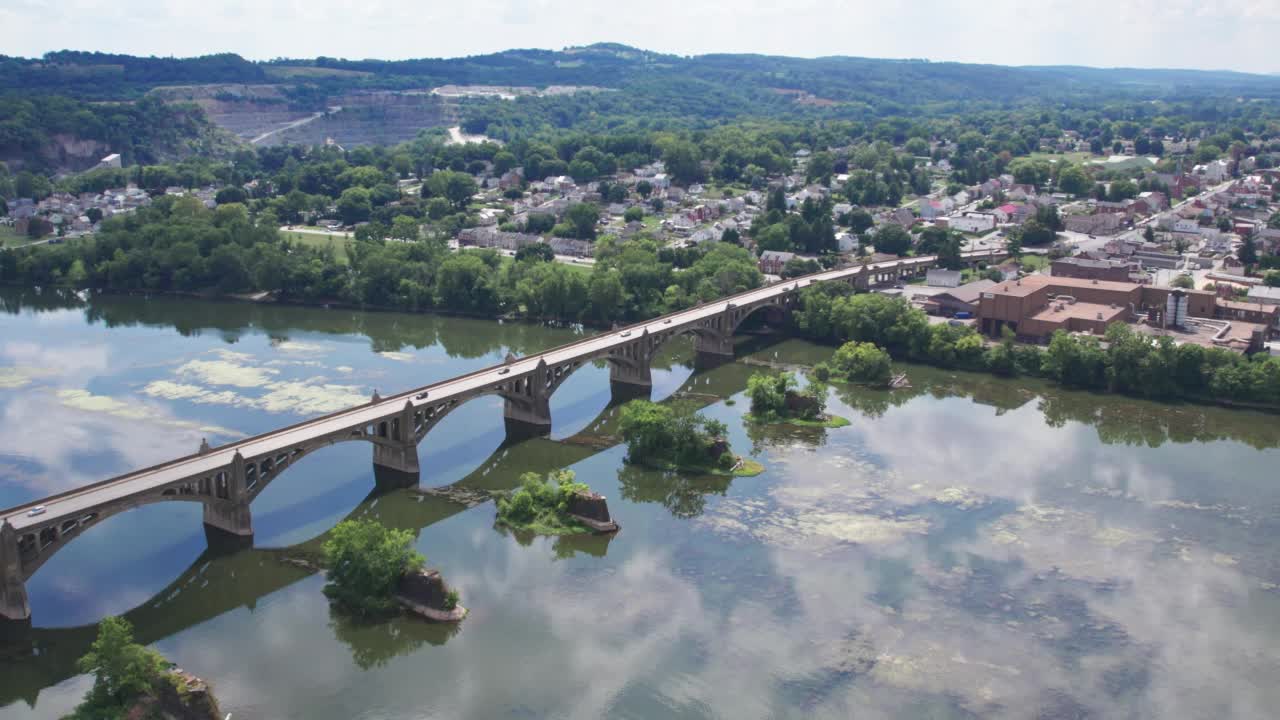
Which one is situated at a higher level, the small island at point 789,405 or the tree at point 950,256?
the tree at point 950,256

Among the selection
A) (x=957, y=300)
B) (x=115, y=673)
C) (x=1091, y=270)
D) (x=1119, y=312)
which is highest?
(x=1091, y=270)

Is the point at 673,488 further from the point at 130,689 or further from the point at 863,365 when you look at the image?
the point at 130,689

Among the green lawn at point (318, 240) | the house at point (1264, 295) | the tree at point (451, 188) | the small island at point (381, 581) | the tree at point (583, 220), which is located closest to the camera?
the small island at point (381, 581)

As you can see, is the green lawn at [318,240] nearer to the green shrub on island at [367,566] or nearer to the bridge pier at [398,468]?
the bridge pier at [398,468]

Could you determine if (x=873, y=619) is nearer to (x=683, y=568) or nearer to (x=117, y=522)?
(x=683, y=568)

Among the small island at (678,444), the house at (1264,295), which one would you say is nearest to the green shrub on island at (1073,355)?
the house at (1264,295)

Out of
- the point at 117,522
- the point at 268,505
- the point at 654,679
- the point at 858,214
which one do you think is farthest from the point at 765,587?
the point at 858,214

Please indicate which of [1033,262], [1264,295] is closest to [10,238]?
[1033,262]

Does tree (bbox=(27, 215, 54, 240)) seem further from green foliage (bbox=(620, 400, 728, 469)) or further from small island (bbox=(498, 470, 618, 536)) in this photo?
small island (bbox=(498, 470, 618, 536))
